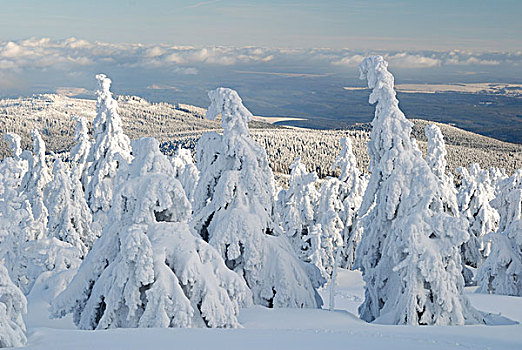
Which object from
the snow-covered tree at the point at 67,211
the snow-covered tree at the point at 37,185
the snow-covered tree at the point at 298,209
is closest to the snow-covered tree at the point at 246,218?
the snow-covered tree at the point at 67,211

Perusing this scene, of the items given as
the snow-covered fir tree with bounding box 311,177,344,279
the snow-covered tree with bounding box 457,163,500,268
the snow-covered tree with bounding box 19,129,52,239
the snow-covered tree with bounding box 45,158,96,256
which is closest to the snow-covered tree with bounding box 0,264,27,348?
the snow-covered tree with bounding box 45,158,96,256

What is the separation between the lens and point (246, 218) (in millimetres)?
18469

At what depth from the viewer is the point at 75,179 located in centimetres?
3331

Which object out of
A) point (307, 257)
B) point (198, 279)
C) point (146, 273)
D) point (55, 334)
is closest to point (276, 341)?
point (198, 279)

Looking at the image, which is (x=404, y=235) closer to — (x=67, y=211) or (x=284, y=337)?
(x=284, y=337)

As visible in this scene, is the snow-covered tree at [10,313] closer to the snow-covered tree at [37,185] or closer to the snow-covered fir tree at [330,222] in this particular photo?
the snow-covered tree at [37,185]

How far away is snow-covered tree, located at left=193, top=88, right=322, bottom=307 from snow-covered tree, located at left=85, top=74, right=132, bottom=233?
44.0ft

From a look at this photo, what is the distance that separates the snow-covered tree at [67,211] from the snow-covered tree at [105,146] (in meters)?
1.46

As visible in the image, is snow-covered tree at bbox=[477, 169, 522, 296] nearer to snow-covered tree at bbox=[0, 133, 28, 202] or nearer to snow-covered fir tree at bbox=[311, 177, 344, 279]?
snow-covered fir tree at bbox=[311, 177, 344, 279]

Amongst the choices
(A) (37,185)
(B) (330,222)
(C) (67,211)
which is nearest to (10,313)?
(C) (67,211)

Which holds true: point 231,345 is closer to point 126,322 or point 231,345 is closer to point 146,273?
point 146,273

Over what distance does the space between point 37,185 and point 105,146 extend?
7759 mm

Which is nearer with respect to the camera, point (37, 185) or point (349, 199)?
point (37, 185)

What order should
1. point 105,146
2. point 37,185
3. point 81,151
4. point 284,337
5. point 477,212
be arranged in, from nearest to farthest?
point 284,337 < point 105,146 < point 81,151 < point 37,185 < point 477,212
